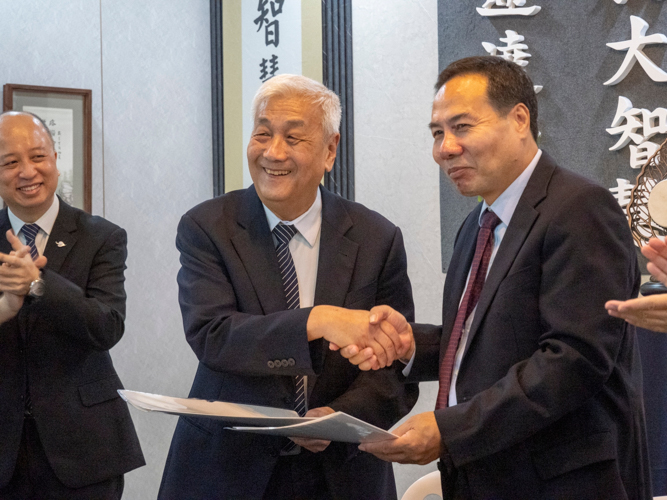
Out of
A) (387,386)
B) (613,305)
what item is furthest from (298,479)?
(613,305)

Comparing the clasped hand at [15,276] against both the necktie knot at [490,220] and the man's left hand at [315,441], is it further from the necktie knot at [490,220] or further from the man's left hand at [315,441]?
the necktie knot at [490,220]

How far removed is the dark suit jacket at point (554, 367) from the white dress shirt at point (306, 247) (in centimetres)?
48

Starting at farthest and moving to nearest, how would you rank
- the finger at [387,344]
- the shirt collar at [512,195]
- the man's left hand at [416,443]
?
the finger at [387,344]
the shirt collar at [512,195]
the man's left hand at [416,443]

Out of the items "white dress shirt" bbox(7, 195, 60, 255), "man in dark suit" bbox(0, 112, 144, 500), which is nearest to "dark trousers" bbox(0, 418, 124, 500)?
"man in dark suit" bbox(0, 112, 144, 500)

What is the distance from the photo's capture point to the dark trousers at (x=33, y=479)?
190cm

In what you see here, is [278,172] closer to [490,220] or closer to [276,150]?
[276,150]

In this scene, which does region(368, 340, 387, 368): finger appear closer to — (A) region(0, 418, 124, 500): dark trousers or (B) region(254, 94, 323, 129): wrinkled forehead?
(B) region(254, 94, 323, 129): wrinkled forehead

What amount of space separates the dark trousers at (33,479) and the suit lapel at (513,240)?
1.20 m

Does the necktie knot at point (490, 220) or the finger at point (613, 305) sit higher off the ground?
the necktie knot at point (490, 220)

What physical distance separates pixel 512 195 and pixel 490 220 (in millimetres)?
74

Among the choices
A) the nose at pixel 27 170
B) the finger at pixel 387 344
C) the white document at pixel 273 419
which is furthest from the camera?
the nose at pixel 27 170

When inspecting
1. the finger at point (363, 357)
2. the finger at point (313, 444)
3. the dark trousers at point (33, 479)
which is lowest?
the dark trousers at point (33, 479)

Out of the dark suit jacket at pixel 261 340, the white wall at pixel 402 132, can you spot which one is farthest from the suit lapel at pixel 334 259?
the white wall at pixel 402 132

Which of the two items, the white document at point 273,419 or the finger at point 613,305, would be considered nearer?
the finger at point 613,305
